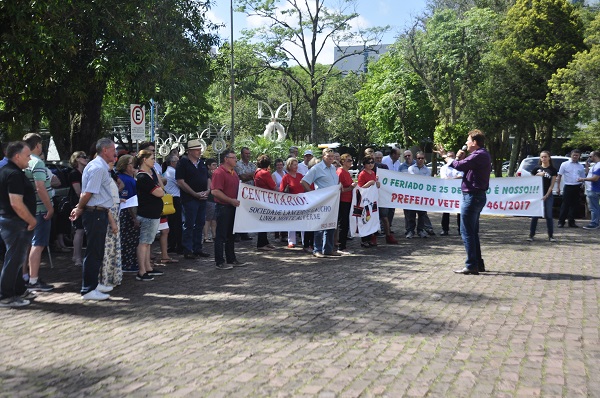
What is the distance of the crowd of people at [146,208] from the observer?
28.0 feet

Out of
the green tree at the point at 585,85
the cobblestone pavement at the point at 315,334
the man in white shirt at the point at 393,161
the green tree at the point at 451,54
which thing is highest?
the green tree at the point at 451,54

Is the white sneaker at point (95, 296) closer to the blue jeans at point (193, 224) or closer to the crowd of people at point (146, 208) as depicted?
the crowd of people at point (146, 208)

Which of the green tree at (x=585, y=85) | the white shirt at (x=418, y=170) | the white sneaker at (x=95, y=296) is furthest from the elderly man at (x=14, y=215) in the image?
the green tree at (x=585, y=85)

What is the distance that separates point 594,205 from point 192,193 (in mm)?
11148

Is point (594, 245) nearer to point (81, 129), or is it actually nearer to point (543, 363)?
point (543, 363)

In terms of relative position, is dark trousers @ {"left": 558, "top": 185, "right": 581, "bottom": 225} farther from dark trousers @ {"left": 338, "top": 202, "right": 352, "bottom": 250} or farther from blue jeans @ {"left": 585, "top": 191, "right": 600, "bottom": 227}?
dark trousers @ {"left": 338, "top": 202, "right": 352, "bottom": 250}

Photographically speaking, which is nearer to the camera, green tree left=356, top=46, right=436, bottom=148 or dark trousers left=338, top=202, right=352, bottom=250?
dark trousers left=338, top=202, right=352, bottom=250

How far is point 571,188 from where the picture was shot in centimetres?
1911

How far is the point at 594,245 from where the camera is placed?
48.2ft

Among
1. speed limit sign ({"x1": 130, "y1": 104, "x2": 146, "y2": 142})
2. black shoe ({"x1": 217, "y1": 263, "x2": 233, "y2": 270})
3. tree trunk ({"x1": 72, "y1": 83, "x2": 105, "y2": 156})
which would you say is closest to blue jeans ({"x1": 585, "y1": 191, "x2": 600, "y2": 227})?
black shoe ({"x1": 217, "y1": 263, "x2": 233, "y2": 270})

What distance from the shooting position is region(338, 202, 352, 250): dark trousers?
13648mm

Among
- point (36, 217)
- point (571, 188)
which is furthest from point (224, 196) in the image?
point (571, 188)

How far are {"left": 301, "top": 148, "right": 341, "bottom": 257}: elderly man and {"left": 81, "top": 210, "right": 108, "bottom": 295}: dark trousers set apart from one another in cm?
489

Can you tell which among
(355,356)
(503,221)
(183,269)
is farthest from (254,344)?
(503,221)
